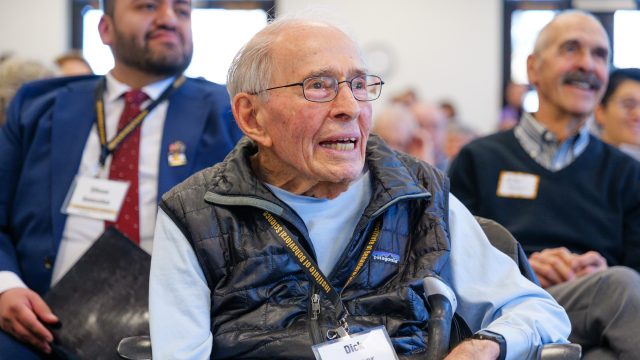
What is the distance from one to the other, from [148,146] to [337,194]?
975 millimetres

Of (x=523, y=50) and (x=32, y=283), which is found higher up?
(x=523, y=50)

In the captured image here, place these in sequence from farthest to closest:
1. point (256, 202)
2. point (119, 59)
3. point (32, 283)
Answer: point (119, 59) < point (32, 283) < point (256, 202)

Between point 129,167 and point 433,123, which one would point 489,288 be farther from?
point 433,123

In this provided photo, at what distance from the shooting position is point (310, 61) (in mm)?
1858

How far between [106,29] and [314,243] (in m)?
1.38

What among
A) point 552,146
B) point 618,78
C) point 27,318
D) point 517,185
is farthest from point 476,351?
point 618,78

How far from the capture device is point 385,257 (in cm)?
187

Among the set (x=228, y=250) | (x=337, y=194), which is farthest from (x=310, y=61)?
(x=228, y=250)

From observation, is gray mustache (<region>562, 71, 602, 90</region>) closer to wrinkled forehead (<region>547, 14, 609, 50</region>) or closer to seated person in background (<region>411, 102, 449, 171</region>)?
wrinkled forehead (<region>547, 14, 609, 50</region>)

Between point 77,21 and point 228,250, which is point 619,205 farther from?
point 77,21

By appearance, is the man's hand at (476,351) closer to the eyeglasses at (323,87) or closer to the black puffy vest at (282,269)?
the black puffy vest at (282,269)

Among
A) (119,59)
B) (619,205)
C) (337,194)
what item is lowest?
(619,205)

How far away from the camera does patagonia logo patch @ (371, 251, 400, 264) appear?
186cm

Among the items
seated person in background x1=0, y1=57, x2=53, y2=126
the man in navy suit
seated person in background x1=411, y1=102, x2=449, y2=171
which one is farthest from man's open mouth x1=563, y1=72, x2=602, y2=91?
seated person in background x1=411, y1=102, x2=449, y2=171
